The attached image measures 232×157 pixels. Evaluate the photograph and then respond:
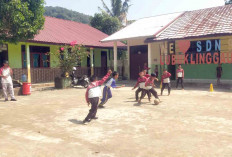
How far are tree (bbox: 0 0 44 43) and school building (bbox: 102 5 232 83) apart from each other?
274 inches

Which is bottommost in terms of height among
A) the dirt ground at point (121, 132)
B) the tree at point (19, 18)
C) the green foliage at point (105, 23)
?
the dirt ground at point (121, 132)

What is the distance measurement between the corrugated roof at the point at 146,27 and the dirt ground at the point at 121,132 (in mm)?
9561

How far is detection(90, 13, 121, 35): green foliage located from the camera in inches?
1164

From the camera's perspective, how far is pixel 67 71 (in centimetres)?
1520

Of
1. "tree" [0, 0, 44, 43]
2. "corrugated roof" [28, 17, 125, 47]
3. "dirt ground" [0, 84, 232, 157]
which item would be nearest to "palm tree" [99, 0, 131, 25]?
"corrugated roof" [28, 17, 125, 47]

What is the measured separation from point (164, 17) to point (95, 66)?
7565 mm

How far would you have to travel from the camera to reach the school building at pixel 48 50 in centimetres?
1532

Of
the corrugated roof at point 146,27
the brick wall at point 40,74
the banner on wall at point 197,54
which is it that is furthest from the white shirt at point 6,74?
the banner on wall at point 197,54

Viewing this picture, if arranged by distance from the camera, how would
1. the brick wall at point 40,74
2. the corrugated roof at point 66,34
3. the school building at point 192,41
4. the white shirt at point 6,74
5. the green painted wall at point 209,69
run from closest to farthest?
1. the white shirt at point 6,74
2. the school building at point 192,41
3. the green painted wall at point 209,69
4. the brick wall at point 40,74
5. the corrugated roof at point 66,34

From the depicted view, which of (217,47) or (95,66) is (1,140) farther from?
(95,66)

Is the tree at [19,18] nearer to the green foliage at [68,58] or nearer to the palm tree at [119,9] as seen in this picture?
the green foliage at [68,58]

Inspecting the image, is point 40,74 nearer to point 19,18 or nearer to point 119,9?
point 19,18

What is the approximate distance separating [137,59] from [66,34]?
624 cm

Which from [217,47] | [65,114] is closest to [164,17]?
[217,47]
